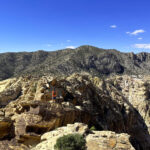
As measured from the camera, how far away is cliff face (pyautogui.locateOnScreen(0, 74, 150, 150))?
1642 cm

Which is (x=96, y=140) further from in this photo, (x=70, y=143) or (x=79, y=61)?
A: (x=79, y=61)

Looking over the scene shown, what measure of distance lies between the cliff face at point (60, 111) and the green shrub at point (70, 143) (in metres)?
2.69

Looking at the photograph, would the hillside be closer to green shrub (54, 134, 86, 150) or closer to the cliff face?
the cliff face

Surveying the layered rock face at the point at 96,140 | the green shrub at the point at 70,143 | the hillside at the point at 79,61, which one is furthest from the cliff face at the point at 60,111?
the hillside at the point at 79,61

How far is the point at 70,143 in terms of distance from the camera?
38.5ft

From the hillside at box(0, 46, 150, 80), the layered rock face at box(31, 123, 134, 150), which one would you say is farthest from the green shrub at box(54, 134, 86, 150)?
the hillside at box(0, 46, 150, 80)

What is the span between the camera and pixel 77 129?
1399 cm

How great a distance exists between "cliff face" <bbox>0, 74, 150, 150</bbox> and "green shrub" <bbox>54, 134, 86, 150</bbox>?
2.69 m

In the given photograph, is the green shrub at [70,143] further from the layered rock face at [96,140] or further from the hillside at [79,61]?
the hillside at [79,61]

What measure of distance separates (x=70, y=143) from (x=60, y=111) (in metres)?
7.36

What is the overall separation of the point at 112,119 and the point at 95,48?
125 m

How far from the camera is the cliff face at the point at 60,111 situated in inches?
646

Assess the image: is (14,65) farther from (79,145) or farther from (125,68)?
(79,145)

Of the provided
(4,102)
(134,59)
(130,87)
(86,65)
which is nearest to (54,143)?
(4,102)
